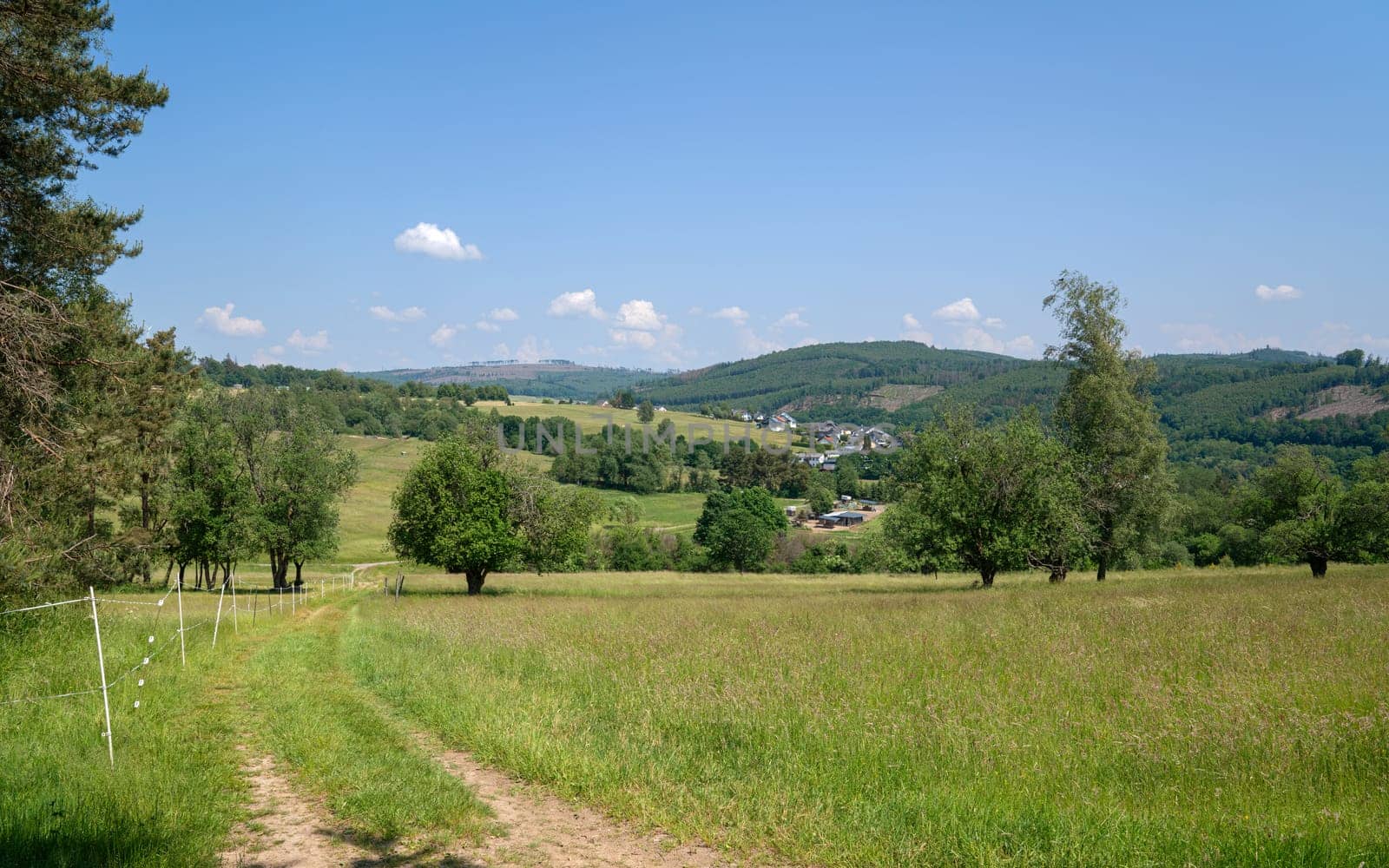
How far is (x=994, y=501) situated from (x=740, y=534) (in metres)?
53.8

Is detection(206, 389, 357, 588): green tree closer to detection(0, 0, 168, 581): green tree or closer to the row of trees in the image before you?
the row of trees

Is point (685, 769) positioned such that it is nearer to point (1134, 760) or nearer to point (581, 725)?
point (581, 725)

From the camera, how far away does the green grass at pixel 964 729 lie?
652cm

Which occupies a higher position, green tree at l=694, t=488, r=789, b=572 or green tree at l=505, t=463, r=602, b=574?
green tree at l=505, t=463, r=602, b=574

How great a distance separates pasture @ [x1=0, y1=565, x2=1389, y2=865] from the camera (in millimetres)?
6531

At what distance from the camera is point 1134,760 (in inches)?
318

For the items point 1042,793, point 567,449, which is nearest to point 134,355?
point 1042,793

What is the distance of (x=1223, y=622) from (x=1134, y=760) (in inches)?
324

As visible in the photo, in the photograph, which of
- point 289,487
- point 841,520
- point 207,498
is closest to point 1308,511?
point 289,487

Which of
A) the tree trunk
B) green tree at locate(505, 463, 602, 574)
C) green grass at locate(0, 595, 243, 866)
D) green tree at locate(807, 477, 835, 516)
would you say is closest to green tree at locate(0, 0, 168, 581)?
green grass at locate(0, 595, 243, 866)

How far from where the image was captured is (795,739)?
9.08 m

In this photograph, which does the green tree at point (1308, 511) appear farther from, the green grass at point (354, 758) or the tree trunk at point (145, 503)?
the tree trunk at point (145, 503)

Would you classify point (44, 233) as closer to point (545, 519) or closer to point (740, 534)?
point (545, 519)

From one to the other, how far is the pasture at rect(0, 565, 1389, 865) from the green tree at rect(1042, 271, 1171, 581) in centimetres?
1728
